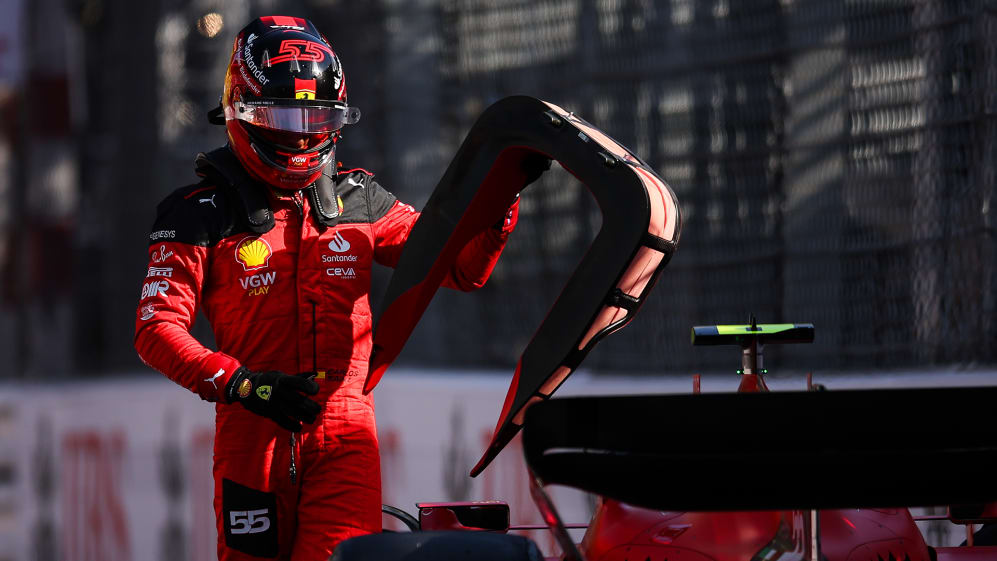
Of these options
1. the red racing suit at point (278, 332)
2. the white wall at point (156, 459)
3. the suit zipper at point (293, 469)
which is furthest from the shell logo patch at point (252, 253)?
the white wall at point (156, 459)

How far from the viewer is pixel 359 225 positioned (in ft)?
9.23

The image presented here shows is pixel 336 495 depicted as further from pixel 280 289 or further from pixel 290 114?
pixel 290 114

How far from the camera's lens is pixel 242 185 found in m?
2.72

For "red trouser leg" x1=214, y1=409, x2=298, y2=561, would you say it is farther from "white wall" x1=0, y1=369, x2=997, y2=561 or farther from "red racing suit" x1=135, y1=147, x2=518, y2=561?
"white wall" x1=0, y1=369, x2=997, y2=561

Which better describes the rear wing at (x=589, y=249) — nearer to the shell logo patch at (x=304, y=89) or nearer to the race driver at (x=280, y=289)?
the race driver at (x=280, y=289)

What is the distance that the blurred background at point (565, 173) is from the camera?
3.84 metres

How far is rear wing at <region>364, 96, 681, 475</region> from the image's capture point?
209 centimetres

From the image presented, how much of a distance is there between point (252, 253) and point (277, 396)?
0.42m

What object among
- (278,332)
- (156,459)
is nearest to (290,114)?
(278,332)

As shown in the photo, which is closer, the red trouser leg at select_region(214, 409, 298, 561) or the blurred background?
the red trouser leg at select_region(214, 409, 298, 561)

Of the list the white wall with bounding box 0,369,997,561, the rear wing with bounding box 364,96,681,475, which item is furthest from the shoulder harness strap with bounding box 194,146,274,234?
the white wall with bounding box 0,369,997,561

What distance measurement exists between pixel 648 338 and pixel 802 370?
22.1 inches

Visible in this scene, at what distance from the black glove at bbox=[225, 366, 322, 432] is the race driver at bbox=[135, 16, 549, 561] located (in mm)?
91

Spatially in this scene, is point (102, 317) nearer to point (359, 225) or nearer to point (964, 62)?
point (359, 225)
